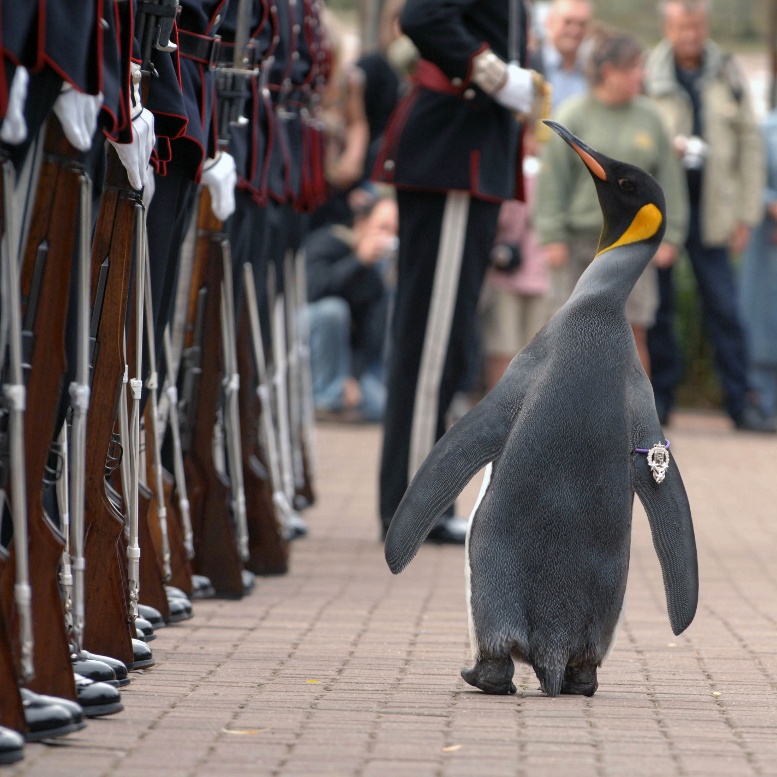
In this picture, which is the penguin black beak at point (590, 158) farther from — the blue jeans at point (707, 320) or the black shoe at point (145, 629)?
the blue jeans at point (707, 320)

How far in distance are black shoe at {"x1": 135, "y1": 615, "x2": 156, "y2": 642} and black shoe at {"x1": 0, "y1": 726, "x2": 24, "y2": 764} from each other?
1.39 metres

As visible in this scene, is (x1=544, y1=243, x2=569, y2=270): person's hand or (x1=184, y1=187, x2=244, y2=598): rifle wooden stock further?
(x1=544, y1=243, x2=569, y2=270): person's hand

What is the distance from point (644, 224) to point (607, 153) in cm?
643

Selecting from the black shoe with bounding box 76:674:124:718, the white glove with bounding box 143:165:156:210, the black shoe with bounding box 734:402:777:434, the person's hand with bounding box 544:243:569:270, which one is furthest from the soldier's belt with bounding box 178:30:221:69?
the black shoe with bounding box 734:402:777:434

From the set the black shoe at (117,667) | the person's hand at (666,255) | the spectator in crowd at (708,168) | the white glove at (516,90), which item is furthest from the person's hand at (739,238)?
the black shoe at (117,667)

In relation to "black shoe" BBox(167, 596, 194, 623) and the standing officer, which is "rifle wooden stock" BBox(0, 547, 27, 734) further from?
the standing officer

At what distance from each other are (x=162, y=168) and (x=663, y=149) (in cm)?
644

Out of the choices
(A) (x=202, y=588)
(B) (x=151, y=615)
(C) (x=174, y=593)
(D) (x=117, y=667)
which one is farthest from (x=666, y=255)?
(D) (x=117, y=667)

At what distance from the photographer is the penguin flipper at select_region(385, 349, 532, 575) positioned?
387 cm

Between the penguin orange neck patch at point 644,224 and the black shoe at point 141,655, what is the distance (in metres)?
1.49

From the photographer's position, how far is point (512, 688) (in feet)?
13.0

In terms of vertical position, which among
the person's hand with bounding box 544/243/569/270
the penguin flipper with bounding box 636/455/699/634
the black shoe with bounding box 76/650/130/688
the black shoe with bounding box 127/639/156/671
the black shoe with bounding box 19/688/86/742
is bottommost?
the black shoe with bounding box 127/639/156/671

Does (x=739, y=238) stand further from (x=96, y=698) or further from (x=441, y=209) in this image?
(x=96, y=698)

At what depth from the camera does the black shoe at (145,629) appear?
4.45m
